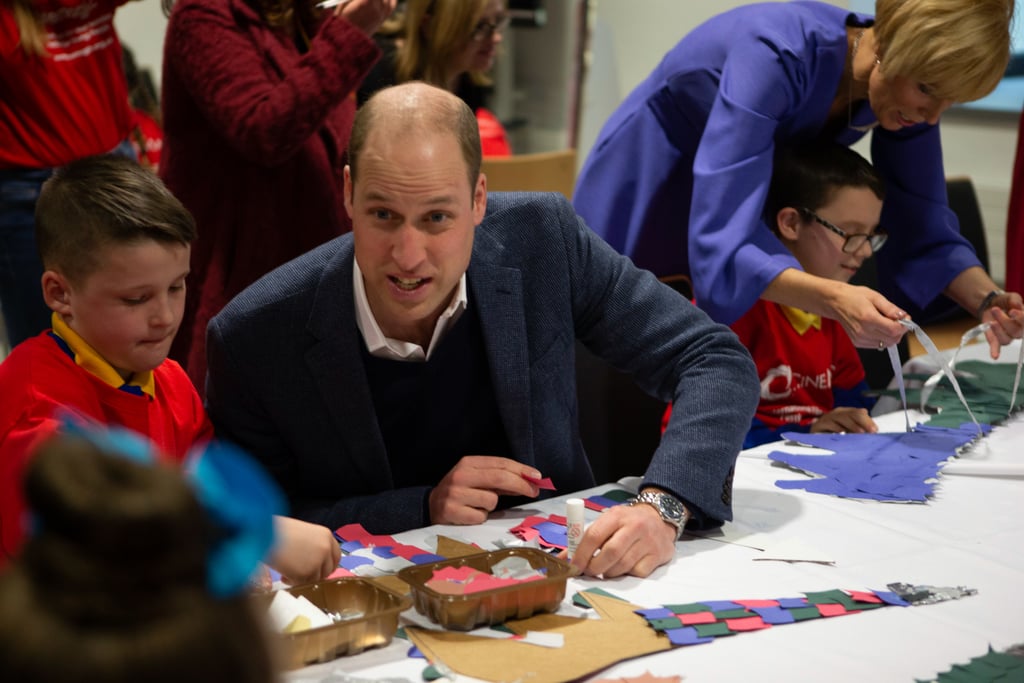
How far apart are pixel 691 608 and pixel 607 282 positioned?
70cm

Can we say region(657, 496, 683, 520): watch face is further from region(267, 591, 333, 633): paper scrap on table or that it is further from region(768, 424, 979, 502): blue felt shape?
region(267, 591, 333, 633): paper scrap on table

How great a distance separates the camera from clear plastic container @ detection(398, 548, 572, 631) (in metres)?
1.35

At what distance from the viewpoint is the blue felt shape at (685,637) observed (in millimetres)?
1346

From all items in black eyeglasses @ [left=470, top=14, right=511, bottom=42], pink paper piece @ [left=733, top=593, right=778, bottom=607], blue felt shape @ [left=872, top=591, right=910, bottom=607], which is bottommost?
blue felt shape @ [left=872, top=591, right=910, bottom=607]

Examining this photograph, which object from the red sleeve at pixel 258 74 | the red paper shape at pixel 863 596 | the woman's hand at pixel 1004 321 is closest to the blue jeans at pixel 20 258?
the red sleeve at pixel 258 74

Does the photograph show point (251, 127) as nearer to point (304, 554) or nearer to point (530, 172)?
point (304, 554)

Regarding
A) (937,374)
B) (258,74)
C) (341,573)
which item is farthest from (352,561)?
(937,374)

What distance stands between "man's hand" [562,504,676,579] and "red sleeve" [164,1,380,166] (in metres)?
1.19

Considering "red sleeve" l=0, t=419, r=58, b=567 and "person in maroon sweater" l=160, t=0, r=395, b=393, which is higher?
"person in maroon sweater" l=160, t=0, r=395, b=393

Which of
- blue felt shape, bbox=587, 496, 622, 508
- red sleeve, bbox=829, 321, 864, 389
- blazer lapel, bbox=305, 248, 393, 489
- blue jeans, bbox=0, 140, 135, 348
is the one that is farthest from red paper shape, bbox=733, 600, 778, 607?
blue jeans, bbox=0, 140, 135, 348

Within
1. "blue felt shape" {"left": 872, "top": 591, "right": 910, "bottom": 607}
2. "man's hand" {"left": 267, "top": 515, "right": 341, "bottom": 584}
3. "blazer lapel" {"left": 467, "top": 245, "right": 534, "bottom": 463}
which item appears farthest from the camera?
"blazer lapel" {"left": 467, "top": 245, "right": 534, "bottom": 463}

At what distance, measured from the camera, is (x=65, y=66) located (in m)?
2.55

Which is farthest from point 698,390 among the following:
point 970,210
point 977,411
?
point 970,210

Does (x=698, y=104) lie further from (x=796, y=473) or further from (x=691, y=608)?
(x=691, y=608)
